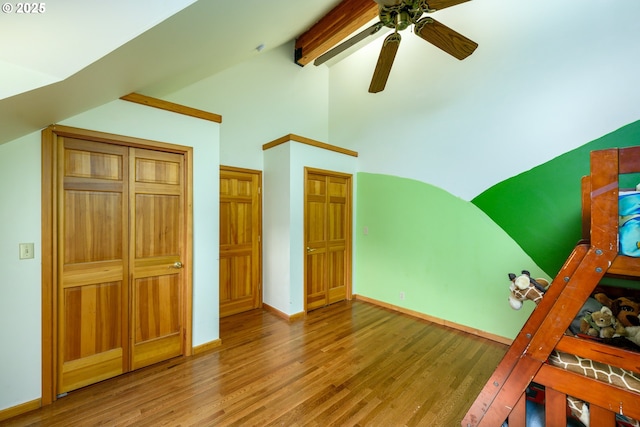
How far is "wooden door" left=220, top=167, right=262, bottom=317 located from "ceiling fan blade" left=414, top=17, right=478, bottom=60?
2645 mm

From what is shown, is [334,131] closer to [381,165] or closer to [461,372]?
[381,165]

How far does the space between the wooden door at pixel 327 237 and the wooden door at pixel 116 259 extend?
1.69 meters

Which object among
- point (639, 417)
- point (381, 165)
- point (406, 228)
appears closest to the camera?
point (639, 417)

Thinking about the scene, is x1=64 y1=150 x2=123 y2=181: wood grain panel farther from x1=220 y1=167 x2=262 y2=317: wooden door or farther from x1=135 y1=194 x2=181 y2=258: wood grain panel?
x1=220 y1=167 x2=262 y2=317: wooden door

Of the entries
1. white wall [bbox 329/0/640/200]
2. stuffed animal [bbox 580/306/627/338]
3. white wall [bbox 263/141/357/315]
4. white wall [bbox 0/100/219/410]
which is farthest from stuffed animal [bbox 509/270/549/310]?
white wall [bbox 0/100/219/410]

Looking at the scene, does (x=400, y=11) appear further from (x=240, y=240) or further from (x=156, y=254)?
(x=240, y=240)

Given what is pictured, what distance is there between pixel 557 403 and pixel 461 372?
1.28 m

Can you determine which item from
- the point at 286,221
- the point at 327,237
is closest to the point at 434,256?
the point at 327,237

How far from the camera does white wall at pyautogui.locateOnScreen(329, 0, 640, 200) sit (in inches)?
90.0

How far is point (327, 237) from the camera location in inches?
155

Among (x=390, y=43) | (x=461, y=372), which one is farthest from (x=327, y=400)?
(x=390, y=43)

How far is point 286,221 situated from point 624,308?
3.06 metres

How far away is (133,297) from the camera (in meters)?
2.26

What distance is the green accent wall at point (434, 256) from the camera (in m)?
2.85
